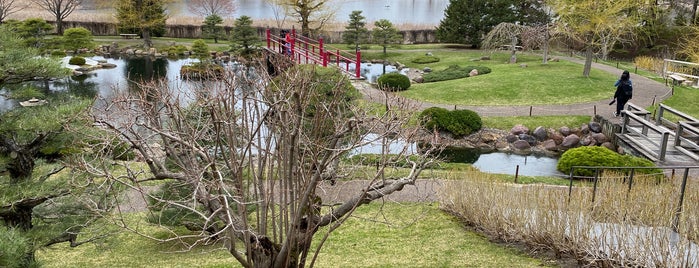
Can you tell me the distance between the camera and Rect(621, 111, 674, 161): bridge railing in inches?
581

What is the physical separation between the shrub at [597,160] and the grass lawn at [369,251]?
4.94m

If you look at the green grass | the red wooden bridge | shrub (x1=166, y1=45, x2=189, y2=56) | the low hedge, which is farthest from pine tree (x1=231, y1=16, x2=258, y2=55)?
the green grass

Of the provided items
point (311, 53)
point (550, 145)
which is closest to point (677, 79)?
point (550, 145)

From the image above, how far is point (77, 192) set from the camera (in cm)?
786

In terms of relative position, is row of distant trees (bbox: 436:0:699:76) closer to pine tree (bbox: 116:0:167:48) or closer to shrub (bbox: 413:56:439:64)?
shrub (bbox: 413:56:439:64)

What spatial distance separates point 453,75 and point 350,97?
1549cm

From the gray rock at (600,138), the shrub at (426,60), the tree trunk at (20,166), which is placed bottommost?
the gray rock at (600,138)

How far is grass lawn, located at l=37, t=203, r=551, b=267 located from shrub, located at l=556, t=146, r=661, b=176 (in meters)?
4.94

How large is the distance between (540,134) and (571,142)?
104 centimetres

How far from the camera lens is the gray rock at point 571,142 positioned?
19.5 metres

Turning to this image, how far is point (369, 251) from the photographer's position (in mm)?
10203

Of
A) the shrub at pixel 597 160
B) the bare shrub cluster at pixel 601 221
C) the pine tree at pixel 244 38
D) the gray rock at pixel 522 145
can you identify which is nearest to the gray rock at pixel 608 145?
the gray rock at pixel 522 145

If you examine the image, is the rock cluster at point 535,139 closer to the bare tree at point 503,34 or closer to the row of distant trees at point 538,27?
the row of distant trees at point 538,27

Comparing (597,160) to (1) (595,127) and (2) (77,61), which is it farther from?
(2) (77,61)
